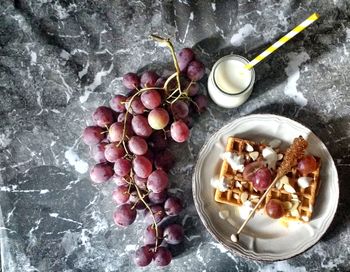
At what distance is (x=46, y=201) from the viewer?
136 cm

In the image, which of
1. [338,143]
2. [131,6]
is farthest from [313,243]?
[131,6]

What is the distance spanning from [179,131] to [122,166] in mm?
159

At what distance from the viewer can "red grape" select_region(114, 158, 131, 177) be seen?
1.21 meters

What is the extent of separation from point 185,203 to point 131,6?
544 millimetres

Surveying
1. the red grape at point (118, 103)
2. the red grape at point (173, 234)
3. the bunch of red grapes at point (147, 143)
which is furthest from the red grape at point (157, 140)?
the red grape at point (173, 234)

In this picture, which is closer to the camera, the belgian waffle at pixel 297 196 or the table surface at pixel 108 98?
the belgian waffle at pixel 297 196

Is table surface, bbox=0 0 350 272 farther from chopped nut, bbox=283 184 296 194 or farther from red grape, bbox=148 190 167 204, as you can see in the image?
chopped nut, bbox=283 184 296 194

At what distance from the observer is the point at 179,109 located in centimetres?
125

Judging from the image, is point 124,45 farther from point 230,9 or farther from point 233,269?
point 233,269

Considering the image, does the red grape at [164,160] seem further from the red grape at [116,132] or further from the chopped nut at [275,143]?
the chopped nut at [275,143]

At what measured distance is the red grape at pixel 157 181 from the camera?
1223mm

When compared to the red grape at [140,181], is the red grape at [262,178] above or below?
above

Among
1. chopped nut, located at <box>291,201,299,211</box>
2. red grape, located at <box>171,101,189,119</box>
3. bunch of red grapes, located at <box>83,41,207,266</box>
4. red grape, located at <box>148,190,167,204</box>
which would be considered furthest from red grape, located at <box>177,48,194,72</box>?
chopped nut, located at <box>291,201,299,211</box>

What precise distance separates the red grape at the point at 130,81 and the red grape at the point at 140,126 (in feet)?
0.35
